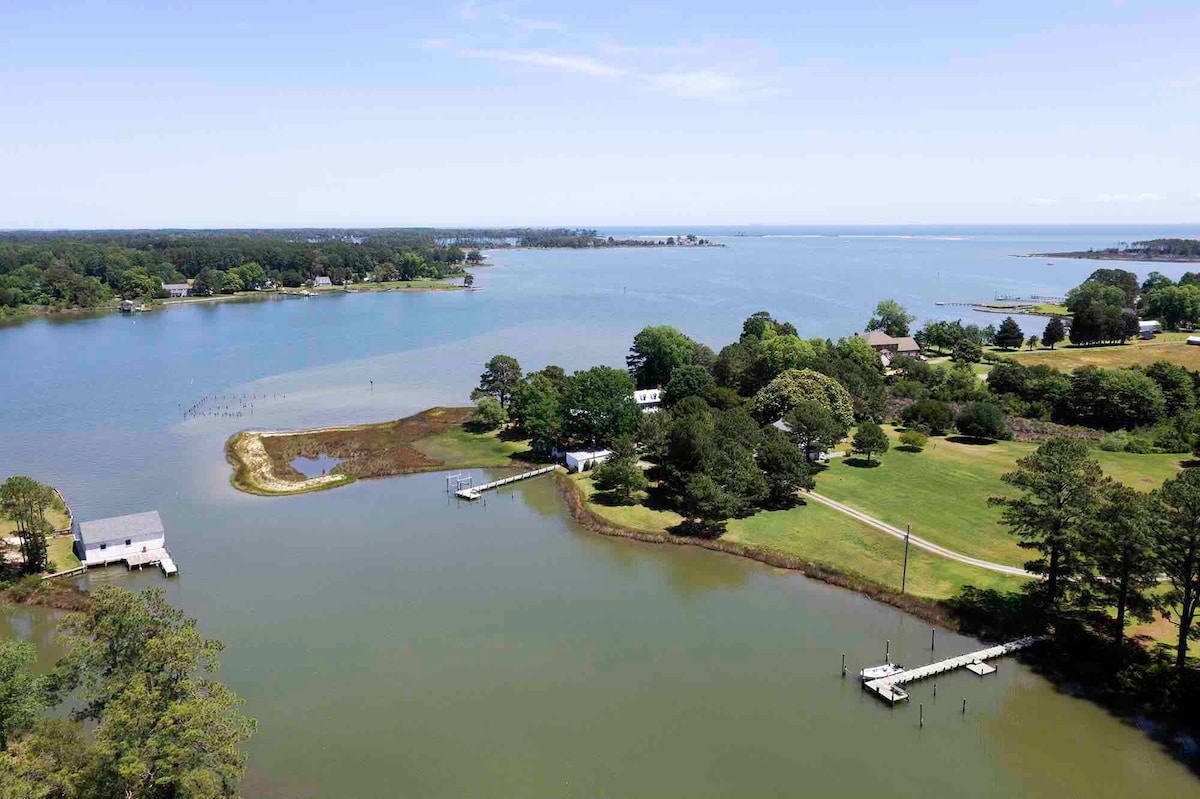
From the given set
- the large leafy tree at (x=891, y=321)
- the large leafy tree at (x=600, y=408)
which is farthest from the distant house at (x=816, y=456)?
the large leafy tree at (x=891, y=321)

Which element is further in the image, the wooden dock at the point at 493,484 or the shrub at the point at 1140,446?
the shrub at the point at 1140,446

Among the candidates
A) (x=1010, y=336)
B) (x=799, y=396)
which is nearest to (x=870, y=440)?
(x=799, y=396)

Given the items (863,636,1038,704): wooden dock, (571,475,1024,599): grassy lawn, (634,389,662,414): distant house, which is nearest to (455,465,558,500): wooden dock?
(571,475,1024,599): grassy lawn

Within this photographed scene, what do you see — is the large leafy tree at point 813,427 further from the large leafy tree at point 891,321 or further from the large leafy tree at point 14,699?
the large leafy tree at point 891,321

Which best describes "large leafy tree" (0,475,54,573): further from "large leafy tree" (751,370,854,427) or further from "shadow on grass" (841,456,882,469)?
"shadow on grass" (841,456,882,469)

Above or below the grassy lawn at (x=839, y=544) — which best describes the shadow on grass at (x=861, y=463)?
above

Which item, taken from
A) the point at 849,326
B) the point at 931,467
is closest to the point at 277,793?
the point at 931,467
